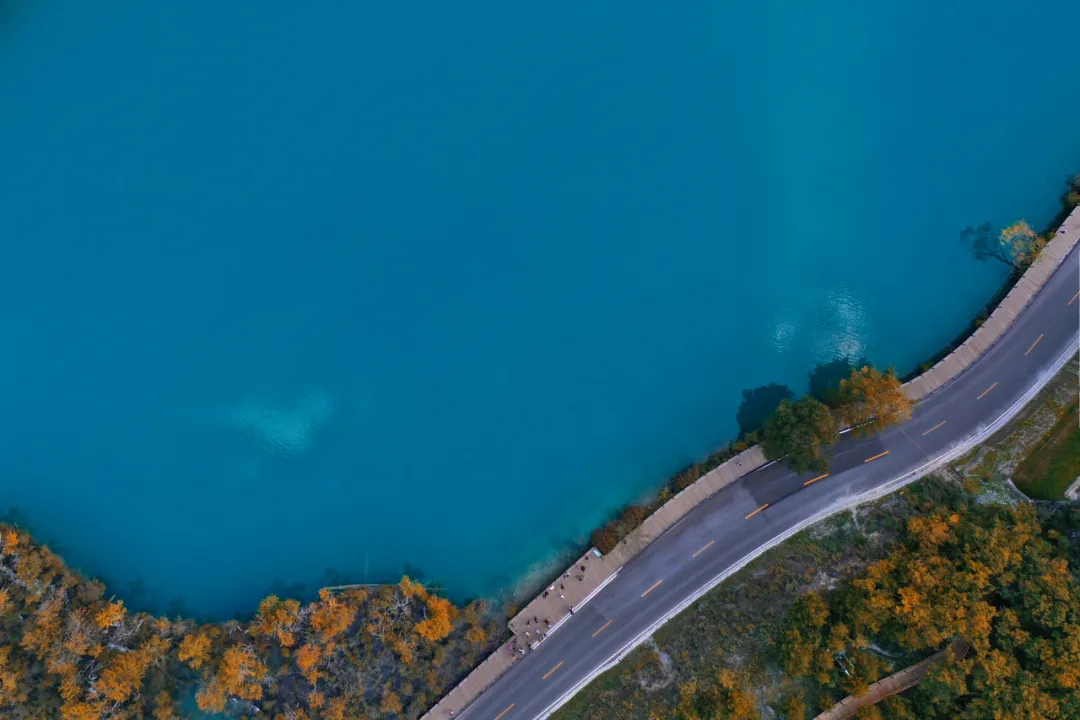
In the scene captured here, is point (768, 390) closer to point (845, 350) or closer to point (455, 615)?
point (845, 350)

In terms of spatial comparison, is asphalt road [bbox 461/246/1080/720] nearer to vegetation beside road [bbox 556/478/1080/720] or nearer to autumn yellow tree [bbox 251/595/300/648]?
vegetation beside road [bbox 556/478/1080/720]

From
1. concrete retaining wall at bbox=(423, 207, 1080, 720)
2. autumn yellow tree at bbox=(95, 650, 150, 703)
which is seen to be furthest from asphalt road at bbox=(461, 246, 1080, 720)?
autumn yellow tree at bbox=(95, 650, 150, 703)

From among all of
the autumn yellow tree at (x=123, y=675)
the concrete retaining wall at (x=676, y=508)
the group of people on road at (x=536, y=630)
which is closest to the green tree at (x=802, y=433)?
the concrete retaining wall at (x=676, y=508)

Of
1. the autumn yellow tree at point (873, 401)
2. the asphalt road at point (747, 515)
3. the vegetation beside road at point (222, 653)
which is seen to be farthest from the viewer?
the asphalt road at point (747, 515)

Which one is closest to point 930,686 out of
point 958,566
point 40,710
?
point 958,566

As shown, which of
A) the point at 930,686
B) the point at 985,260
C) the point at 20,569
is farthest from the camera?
the point at 985,260

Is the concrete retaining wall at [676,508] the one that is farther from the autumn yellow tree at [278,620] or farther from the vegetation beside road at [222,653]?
the autumn yellow tree at [278,620]
